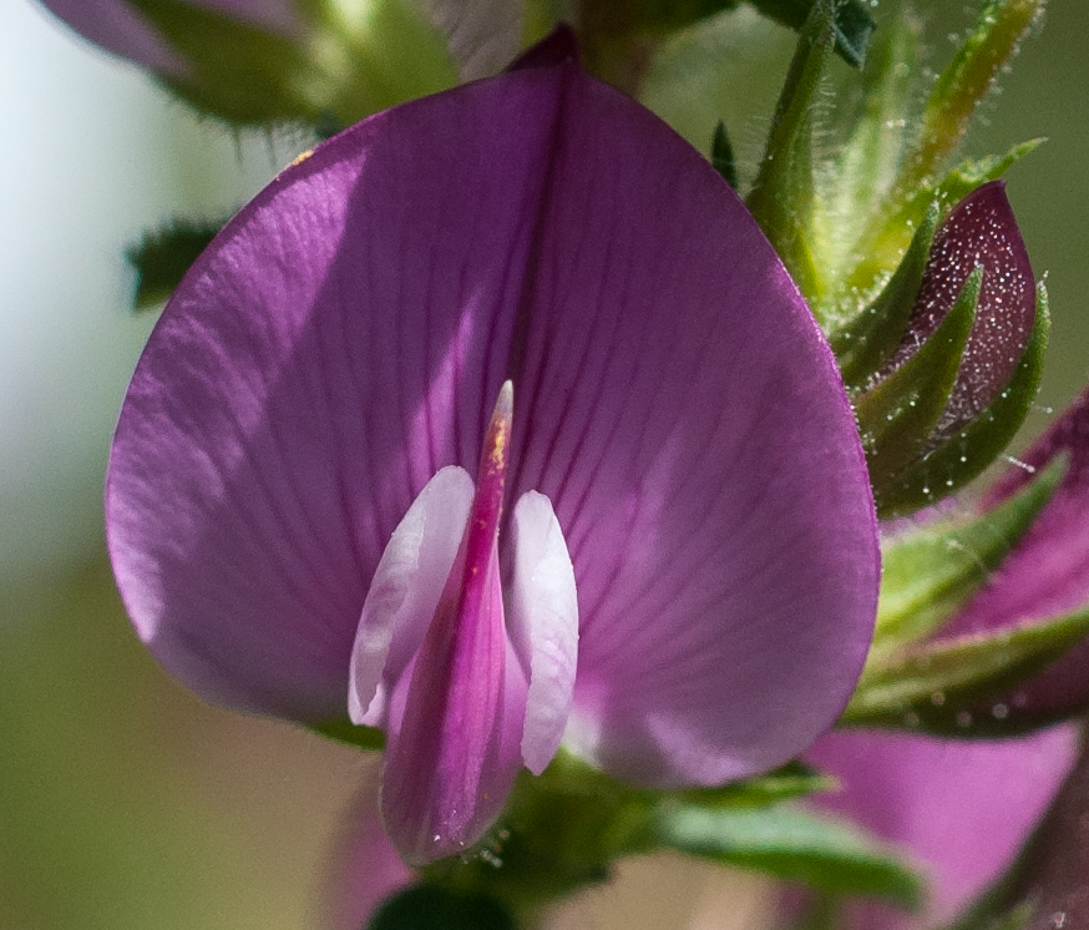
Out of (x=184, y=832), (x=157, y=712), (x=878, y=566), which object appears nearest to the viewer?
(x=878, y=566)

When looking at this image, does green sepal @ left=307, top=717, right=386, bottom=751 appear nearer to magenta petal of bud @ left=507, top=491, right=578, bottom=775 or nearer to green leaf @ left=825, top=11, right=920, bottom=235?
magenta petal of bud @ left=507, top=491, right=578, bottom=775

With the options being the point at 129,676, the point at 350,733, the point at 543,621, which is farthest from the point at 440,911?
the point at 129,676

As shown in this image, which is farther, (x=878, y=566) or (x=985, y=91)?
(x=985, y=91)

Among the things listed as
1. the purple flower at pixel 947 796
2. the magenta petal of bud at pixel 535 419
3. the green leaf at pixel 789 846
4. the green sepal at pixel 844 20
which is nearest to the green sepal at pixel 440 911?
the green leaf at pixel 789 846

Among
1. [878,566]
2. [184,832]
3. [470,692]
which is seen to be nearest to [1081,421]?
[878,566]

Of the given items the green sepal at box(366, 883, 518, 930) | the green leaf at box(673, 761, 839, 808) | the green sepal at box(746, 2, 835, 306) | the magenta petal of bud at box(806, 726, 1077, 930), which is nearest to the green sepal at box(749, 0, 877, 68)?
the green sepal at box(746, 2, 835, 306)

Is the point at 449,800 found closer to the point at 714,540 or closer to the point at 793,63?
the point at 714,540

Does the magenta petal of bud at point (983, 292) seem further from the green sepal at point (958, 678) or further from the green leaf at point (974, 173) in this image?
the green sepal at point (958, 678)
